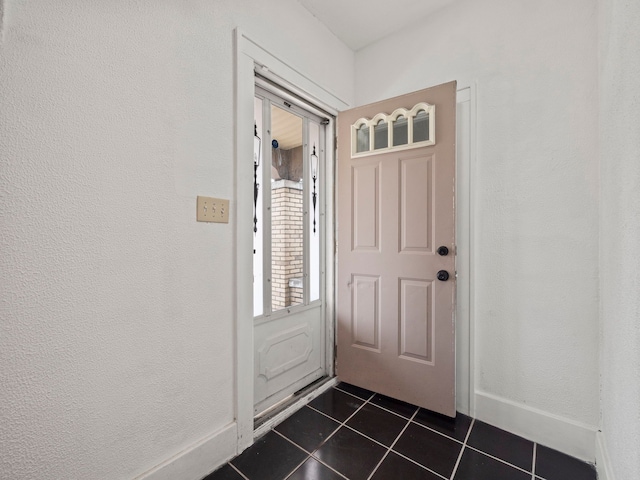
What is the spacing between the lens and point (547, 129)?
1.56 m

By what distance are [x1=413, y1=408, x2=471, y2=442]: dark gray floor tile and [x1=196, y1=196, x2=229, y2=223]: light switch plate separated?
164 cm

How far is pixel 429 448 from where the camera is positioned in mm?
1514

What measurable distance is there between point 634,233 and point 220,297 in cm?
160

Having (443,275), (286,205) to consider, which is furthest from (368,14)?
(443,275)

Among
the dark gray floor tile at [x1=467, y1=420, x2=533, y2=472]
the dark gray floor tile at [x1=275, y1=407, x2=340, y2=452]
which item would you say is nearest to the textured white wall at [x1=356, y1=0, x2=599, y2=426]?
the dark gray floor tile at [x1=467, y1=420, x2=533, y2=472]

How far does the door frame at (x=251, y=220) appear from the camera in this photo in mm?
1511

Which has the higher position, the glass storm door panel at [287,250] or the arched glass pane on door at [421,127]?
the arched glass pane on door at [421,127]

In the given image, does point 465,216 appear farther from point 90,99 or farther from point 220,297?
point 90,99

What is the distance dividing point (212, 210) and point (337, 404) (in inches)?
58.7

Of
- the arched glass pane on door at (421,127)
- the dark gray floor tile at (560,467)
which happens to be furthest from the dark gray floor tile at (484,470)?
the arched glass pane on door at (421,127)

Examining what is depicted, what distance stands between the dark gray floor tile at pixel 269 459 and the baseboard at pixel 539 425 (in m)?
1.12

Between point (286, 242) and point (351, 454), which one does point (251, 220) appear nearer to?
point (286, 242)

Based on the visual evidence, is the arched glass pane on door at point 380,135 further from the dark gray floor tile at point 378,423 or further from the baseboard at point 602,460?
the baseboard at point 602,460

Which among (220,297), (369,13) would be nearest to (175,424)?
(220,297)
